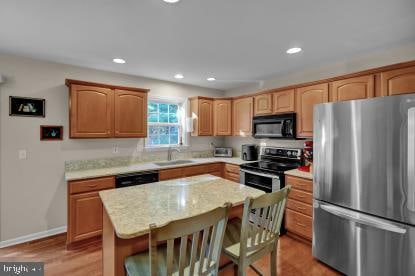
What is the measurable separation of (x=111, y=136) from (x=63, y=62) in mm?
1217

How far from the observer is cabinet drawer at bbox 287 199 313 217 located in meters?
2.60

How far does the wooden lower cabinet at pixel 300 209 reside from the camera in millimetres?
2602

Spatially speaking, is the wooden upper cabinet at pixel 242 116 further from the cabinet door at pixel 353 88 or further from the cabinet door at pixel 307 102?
the cabinet door at pixel 353 88

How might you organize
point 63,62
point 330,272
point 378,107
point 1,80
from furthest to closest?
point 63,62, point 1,80, point 330,272, point 378,107

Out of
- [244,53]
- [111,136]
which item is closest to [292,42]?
[244,53]

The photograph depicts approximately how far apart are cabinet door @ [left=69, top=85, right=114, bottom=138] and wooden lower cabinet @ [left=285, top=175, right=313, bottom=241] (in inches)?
107

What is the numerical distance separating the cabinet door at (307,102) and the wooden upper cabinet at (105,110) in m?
2.43

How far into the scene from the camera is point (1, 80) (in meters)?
2.57

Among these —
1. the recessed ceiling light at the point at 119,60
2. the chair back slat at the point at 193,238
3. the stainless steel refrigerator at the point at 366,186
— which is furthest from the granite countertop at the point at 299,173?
the recessed ceiling light at the point at 119,60

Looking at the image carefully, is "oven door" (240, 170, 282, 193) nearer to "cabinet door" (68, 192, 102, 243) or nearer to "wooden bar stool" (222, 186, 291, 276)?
"wooden bar stool" (222, 186, 291, 276)

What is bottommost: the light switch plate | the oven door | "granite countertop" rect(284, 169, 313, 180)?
the oven door

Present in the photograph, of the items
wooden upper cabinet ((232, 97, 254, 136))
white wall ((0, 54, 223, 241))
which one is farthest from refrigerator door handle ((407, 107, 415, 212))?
white wall ((0, 54, 223, 241))

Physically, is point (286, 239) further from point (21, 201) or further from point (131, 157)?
point (21, 201)

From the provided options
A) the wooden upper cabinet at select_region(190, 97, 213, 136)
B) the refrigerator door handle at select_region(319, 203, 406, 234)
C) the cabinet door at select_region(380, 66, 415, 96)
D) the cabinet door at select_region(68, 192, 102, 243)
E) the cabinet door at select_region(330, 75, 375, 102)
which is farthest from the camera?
the wooden upper cabinet at select_region(190, 97, 213, 136)
